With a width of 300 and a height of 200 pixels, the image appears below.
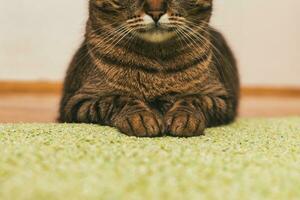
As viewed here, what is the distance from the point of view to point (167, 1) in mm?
1258

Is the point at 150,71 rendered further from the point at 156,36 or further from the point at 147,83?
the point at 156,36

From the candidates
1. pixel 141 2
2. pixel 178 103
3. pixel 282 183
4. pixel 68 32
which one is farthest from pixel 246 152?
pixel 68 32

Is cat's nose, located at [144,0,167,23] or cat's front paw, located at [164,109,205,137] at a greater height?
cat's nose, located at [144,0,167,23]

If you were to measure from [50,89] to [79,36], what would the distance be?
58cm

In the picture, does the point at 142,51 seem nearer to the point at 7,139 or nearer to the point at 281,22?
the point at 7,139

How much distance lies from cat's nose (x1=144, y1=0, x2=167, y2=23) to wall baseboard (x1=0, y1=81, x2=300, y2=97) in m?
2.21

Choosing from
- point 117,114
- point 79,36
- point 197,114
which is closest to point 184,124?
point 197,114

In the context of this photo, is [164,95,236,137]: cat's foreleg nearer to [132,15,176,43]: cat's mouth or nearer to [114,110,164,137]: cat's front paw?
[114,110,164,137]: cat's front paw

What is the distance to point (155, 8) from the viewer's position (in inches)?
48.0

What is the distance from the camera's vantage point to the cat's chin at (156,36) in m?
1.29

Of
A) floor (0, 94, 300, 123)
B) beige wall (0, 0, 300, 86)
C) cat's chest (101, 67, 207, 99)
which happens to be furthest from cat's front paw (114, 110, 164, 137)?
beige wall (0, 0, 300, 86)

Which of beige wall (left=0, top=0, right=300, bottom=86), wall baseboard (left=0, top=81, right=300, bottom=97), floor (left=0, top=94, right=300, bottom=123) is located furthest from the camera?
wall baseboard (left=0, top=81, right=300, bottom=97)

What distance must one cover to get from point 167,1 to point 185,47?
23 cm

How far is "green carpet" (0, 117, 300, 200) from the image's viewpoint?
0.75 m
